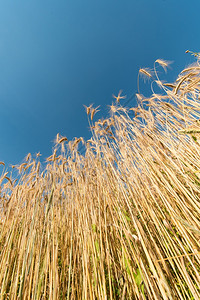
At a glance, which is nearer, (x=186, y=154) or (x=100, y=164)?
(x=186, y=154)

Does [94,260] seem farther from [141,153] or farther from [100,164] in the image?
[141,153]

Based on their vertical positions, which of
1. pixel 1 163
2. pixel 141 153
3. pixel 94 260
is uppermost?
pixel 1 163

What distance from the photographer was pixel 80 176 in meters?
1.54

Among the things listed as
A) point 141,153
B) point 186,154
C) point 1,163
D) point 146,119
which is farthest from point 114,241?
point 1,163

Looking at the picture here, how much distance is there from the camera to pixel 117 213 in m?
1.06

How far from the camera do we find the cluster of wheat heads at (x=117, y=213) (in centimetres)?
87

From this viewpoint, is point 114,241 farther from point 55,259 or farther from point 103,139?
point 103,139

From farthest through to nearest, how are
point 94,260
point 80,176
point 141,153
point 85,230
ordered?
point 80,176 → point 141,153 → point 85,230 → point 94,260

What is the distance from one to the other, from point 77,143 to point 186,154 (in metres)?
1.21

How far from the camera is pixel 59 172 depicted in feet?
5.56

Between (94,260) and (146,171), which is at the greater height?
(146,171)

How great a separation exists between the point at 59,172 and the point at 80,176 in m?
0.31

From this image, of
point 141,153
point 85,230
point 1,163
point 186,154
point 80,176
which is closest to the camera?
point 85,230

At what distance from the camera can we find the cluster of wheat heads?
0.87 meters
